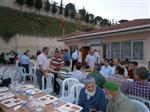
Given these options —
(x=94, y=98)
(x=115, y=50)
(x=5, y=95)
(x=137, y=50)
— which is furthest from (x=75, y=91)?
(x=115, y=50)

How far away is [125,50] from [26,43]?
26142mm

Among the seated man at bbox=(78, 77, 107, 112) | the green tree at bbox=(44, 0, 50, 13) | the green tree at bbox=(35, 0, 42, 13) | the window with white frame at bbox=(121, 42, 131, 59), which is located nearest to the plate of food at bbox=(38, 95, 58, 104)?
the seated man at bbox=(78, 77, 107, 112)

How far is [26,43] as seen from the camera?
127 ft

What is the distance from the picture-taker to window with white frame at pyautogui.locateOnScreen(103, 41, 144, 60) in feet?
44.0

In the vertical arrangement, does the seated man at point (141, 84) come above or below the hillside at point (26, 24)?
below

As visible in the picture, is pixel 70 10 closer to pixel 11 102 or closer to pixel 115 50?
pixel 115 50

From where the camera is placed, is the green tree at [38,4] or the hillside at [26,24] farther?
the green tree at [38,4]

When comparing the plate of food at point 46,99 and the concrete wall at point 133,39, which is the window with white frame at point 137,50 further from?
the plate of food at point 46,99

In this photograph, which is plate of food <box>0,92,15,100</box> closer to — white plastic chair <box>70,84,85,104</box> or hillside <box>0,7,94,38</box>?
white plastic chair <box>70,84,85,104</box>

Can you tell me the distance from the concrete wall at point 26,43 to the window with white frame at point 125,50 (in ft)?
68.7

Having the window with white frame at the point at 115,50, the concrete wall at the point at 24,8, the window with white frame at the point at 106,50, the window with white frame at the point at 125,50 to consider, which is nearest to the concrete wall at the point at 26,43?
the concrete wall at the point at 24,8

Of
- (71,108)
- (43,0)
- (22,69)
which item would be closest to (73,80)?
(71,108)

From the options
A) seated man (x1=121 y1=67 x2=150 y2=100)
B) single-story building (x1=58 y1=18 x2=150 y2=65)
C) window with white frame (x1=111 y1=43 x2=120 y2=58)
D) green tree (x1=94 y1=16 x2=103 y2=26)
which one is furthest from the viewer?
green tree (x1=94 y1=16 x2=103 y2=26)

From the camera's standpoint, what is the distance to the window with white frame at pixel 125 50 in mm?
13414
